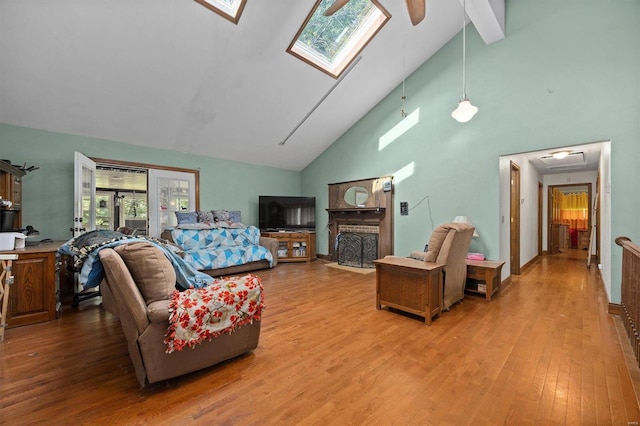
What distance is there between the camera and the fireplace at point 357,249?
521 centimetres

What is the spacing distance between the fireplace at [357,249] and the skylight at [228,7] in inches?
157

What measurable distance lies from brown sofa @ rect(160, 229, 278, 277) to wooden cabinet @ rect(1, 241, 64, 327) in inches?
72.5

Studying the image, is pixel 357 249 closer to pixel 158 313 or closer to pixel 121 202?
pixel 158 313

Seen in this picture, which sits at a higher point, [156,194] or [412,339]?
[156,194]

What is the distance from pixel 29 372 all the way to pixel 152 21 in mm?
3330

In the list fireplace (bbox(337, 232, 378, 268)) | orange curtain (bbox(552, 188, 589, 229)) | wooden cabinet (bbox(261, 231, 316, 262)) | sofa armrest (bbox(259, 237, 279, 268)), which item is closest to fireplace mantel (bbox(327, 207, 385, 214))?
fireplace (bbox(337, 232, 378, 268))

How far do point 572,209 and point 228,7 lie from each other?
10.4m

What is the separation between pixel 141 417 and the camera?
138 cm

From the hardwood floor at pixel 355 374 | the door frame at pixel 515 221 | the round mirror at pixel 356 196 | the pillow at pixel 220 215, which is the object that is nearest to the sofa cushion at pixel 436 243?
the hardwood floor at pixel 355 374

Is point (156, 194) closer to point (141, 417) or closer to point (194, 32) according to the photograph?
point (194, 32)

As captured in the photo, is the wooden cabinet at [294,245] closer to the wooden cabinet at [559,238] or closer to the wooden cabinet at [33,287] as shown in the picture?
the wooden cabinet at [33,287]

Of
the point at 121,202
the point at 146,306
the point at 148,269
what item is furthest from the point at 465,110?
the point at 121,202

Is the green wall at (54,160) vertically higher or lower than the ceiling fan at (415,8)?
lower

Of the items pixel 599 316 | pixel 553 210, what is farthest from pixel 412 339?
pixel 553 210
